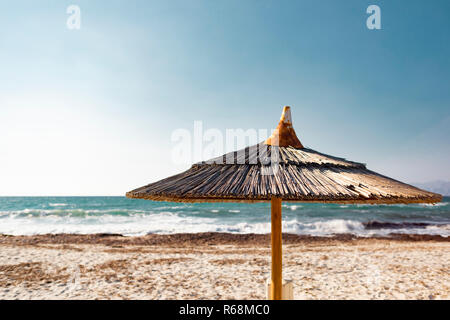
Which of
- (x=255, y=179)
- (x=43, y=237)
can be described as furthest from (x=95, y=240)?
(x=255, y=179)

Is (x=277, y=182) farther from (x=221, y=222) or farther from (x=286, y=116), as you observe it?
(x=221, y=222)

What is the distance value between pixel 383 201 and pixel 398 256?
693 cm

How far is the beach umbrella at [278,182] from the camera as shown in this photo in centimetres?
201

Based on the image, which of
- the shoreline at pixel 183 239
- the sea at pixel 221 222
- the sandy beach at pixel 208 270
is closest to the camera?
the sandy beach at pixel 208 270

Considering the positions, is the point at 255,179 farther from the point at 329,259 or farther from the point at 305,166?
the point at 329,259

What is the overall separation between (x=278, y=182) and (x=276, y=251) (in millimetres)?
879

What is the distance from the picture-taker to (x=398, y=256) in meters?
7.53

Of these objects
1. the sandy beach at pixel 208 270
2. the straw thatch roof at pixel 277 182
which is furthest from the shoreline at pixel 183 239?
the straw thatch roof at pixel 277 182

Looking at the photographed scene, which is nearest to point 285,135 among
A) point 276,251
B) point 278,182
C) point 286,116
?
point 286,116

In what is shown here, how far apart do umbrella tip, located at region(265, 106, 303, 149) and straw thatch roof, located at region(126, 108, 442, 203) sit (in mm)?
69

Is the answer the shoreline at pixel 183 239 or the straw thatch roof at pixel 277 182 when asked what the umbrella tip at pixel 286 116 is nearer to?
the straw thatch roof at pixel 277 182

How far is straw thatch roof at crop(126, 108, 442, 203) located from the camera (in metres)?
2.00

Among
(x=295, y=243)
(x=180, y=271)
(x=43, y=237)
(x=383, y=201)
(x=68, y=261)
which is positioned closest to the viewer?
(x=383, y=201)

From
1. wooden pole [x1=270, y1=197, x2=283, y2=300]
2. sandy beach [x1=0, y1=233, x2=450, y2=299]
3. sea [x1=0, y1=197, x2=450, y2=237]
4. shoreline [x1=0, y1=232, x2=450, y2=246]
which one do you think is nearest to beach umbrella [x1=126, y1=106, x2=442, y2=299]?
wooden pole [x1=270, y1=197, x2=283, y2=300]
